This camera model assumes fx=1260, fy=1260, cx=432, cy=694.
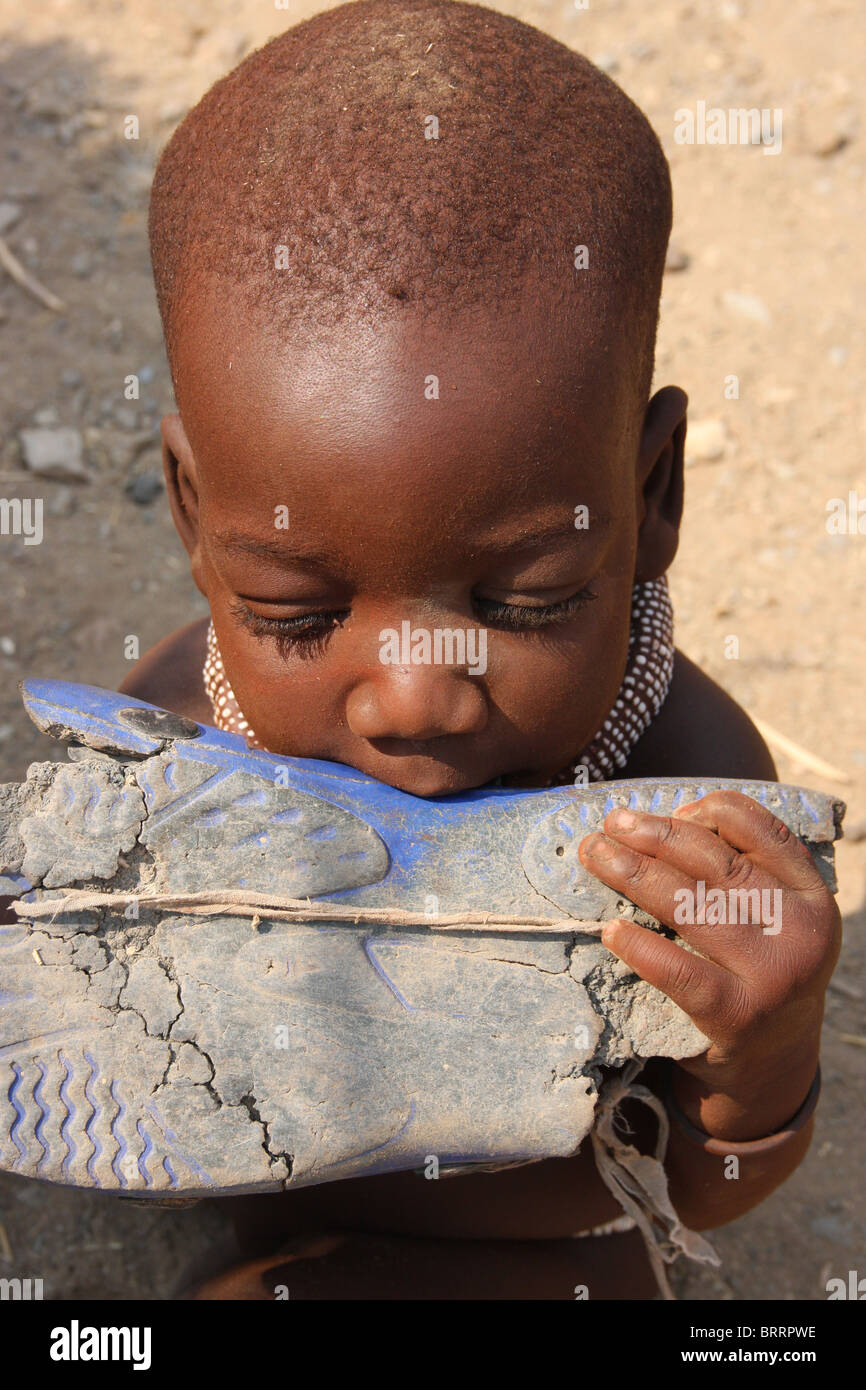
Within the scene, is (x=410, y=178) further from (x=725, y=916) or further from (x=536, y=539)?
(x=725, y=916)

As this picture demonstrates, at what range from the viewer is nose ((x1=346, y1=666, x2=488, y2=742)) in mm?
1662

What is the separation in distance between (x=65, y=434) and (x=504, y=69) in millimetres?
2345

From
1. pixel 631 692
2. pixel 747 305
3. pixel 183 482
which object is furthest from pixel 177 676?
pixel 747 305

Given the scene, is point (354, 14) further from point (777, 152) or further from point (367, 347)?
point (777, 152)

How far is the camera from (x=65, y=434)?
149 inches

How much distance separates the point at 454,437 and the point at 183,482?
576 mm

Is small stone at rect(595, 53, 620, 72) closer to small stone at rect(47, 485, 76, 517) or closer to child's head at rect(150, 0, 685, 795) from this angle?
small stone at rect(47, 485, 76, 517)

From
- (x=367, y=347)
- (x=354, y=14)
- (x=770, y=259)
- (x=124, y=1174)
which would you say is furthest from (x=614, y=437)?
(x=770, y=259)

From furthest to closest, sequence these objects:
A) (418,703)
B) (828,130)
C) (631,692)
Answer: (828,130), (631,692), (418,703)

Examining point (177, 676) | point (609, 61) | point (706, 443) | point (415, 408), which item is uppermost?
point (609, 61)

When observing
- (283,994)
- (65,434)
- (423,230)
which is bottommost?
(283,994)

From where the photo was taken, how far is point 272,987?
5.62 feet

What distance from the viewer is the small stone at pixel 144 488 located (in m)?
3.76

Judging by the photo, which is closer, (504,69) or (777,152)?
(504,69)
